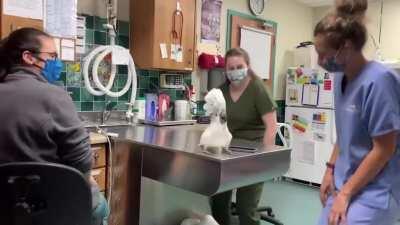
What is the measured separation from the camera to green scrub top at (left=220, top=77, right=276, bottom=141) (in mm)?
2389

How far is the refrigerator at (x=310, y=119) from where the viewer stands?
429cm

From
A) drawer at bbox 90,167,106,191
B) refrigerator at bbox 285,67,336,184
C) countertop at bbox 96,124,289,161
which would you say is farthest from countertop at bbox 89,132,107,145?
refrigerator at bbox 285,67,336,184

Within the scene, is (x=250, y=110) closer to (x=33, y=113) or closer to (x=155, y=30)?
(x=155, y=30)

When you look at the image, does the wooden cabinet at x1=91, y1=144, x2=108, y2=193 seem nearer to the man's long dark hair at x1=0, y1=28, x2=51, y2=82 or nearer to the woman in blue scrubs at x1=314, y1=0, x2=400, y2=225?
the man's long dark hair at x1=0, y1=28, x2=51, y2=82

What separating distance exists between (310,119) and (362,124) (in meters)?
3.28

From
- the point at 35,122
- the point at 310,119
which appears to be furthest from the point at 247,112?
the point at 310,119

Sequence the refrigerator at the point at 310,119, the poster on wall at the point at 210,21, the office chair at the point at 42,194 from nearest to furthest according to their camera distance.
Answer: the office chair at the point at 42,194 → the poster on wall at the point at 210,21 → the refrigerator at the point at 310,119

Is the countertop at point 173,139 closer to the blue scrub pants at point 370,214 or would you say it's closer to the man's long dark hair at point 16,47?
the blue scrub pants at point 370,214

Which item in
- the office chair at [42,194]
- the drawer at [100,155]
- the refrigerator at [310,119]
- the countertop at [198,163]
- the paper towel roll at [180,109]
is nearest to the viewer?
the office chair at [42,194]

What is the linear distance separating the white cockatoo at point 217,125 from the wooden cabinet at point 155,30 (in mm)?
1256

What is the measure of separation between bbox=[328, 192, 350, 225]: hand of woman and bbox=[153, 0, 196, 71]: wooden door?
2.06 m

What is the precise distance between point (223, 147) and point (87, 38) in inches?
63.6

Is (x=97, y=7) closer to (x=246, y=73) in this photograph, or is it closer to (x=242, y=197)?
(x=246, y=73)

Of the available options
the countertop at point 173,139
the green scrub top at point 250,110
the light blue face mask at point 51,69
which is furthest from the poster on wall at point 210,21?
the light blue face mask at point 51,69
